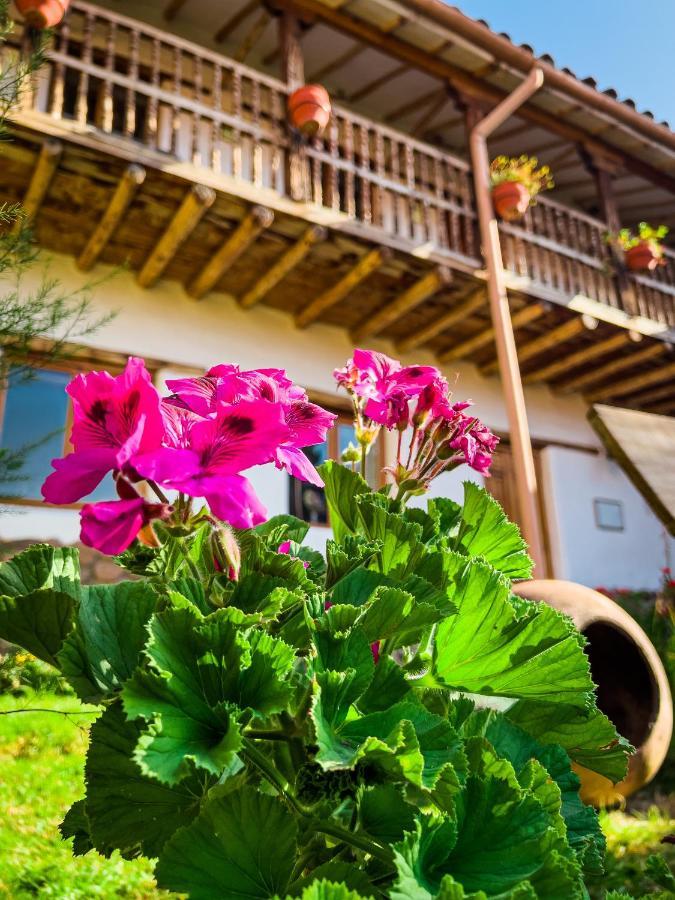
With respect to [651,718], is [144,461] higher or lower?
higher

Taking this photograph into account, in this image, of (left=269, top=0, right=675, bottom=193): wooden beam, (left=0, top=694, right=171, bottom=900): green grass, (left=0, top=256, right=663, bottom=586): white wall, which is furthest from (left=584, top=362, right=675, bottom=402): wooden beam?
(left=0, top=694, right=171, bottom=900): green grass

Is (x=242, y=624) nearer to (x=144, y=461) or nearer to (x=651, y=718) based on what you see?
(x=144, y=461)

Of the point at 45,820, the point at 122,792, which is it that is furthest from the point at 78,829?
the point at 45,820

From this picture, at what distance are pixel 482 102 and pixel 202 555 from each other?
709 cm

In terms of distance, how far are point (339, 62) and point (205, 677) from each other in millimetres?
8368

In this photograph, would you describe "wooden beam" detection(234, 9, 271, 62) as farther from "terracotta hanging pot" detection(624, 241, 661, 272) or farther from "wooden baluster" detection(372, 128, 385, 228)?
"terracotta hanging pot" detection(624, 241, 661, 272)

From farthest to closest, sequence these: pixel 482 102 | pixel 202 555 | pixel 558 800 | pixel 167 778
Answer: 1. pixel 482 102
2. pixel 202 555
3. pixel 558 800
4. pixel 167 778

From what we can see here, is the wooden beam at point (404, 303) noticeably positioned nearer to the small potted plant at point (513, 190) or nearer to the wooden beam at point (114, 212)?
the small potted plant at point (513, 190)

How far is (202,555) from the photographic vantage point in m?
0.81

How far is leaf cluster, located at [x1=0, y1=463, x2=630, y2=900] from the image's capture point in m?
0.56

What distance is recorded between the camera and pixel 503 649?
2.40 ft

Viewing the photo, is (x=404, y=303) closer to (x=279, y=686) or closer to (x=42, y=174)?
(x=42, y=174)

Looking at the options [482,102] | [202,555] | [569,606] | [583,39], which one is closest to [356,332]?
[482,102]

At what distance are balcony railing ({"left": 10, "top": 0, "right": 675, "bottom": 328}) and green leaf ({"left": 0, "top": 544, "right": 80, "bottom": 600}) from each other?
4.45m
